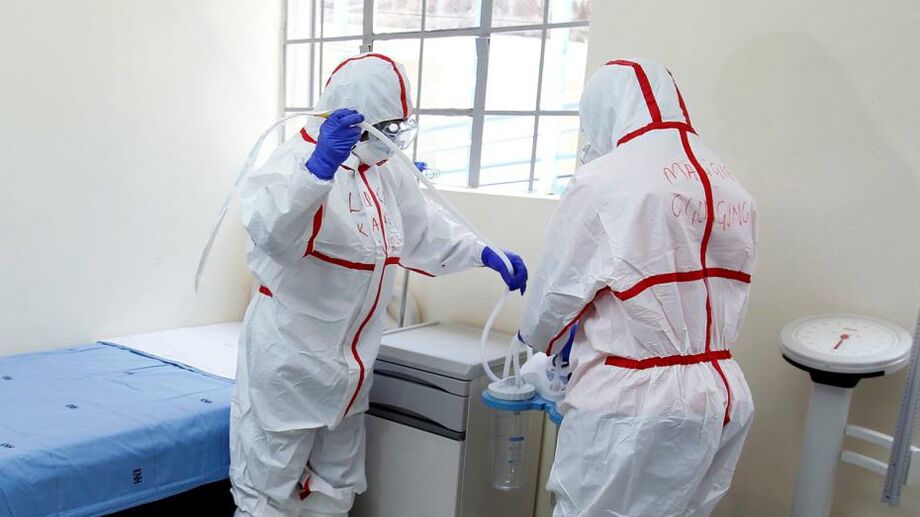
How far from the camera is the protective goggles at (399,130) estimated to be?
1.93m

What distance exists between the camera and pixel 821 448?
1.79m

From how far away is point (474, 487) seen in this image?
7.14ft

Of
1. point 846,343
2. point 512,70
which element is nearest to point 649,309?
point 846,343

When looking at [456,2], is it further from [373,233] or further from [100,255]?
[100,255]

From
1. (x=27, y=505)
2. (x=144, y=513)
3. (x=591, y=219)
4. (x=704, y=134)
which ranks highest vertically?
(x=704, y=134)

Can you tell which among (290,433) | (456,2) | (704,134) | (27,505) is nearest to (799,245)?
(704,134)

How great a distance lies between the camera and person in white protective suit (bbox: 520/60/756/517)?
150 centimetres

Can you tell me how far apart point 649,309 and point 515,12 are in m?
1.71

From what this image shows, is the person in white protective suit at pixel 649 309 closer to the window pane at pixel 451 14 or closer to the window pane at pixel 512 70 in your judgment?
the window pane at pixel 512 70

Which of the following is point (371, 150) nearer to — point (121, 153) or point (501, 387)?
point (501, 387)

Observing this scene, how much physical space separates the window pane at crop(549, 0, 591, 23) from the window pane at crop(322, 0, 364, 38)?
3.04ft

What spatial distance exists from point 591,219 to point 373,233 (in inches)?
24.1

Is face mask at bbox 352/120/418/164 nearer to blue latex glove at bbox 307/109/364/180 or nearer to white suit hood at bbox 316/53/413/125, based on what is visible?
white suit hood at bbox 316/53/413/125

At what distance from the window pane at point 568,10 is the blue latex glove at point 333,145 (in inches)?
51.9
